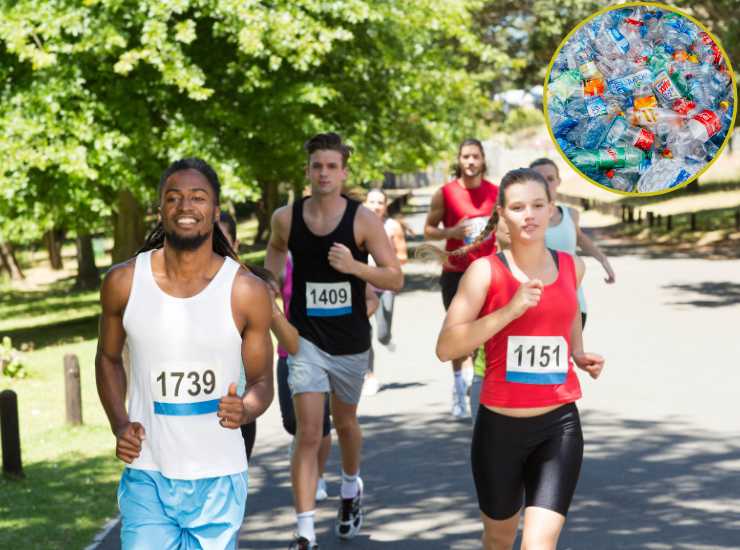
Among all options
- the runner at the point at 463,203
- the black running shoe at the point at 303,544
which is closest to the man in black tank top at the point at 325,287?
the black running shoe at the point at 303,544

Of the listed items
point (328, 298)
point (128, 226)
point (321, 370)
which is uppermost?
point (128, 226)

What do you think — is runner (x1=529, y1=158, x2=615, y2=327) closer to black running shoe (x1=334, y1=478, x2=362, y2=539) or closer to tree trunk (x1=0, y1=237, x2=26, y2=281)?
black running shoe (x1=334, y1=478, x2=362, y2=539)

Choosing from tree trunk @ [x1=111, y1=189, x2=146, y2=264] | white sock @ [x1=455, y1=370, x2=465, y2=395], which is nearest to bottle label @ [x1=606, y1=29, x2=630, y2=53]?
white sock @ [x1=455, y1=370, x2=465, y2=395]

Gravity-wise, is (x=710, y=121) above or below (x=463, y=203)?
above

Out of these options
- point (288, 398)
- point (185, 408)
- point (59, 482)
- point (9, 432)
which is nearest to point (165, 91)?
point (9, 432)

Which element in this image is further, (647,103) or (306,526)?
(306,526)

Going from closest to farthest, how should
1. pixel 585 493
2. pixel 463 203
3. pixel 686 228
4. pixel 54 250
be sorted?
pixel 585 493 → pixel 463 203 → pixel 686 228 → pixel 54 250

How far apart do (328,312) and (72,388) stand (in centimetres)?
489

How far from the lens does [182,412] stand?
448 centimetres

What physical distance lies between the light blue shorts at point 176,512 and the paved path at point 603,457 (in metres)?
2.67

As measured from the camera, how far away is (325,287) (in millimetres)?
7172

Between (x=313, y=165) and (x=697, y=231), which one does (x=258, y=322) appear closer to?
(x=313, y=165)

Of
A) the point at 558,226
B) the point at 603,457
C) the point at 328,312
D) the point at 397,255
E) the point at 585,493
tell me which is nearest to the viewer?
the point at 328,312

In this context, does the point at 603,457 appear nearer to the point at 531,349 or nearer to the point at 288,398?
the point at 288,398
